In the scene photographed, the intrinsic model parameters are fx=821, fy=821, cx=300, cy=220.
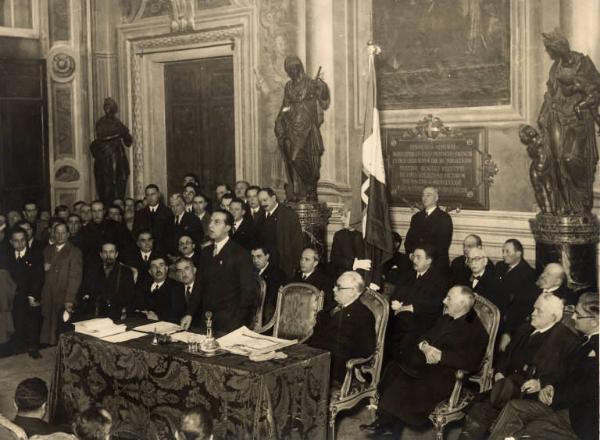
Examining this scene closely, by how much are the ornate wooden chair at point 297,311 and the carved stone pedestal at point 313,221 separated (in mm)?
3275

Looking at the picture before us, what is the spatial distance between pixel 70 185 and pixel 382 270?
623 centimetres

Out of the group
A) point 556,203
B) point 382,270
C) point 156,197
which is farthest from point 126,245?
point 556,203

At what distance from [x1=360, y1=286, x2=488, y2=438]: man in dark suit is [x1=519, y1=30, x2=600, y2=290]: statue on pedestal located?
2.41 m

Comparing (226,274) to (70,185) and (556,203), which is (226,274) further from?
(70,185)

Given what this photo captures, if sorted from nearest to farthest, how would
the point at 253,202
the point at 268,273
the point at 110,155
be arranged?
the point at 268,273, the point at 253,202, the point at 110,155

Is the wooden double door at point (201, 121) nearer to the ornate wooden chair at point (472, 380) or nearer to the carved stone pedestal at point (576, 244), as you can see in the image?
the carved stone pedestal at point (576, 244)

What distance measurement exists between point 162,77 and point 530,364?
9.02 metres

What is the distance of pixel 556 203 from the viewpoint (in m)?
7.97

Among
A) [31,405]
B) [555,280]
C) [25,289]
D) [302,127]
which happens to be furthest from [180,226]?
[31,405]

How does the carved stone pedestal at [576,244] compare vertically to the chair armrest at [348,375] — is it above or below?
above

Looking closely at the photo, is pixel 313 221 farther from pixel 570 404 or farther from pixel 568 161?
pixel 570 404

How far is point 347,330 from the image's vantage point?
5.98 metres

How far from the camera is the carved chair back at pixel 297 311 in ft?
21.1

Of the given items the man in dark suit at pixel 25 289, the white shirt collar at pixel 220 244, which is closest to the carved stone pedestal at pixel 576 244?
the white shirt collar at pixel 220 244
